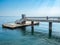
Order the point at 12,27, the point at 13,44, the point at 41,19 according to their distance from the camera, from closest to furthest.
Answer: the point at 13,44 → the point at 41,19 → the point at 12,27

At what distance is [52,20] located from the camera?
88.0ft

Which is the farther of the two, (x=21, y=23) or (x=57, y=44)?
(x=21, y=23)

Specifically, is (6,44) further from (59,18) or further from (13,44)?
(59,18)

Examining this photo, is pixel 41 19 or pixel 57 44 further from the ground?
pixel 41 19

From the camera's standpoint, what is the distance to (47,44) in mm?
16703

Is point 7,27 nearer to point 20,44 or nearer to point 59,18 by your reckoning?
point 59,18

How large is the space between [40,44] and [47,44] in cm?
104

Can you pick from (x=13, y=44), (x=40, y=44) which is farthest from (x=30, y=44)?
(x=13, y=44)

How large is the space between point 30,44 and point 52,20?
38.9 feet

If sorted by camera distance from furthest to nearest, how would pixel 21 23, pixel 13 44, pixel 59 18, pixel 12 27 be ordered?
pixel 21 23 → pixel 12 27 → pixel 59 18 → pixel 13 44

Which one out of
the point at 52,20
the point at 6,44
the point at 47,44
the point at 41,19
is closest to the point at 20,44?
the point at 6,44

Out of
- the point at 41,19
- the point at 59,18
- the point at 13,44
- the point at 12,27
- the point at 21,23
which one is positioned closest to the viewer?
the point at 13,44

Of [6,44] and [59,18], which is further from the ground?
[59,18]

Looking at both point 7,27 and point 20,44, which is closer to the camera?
point 20,44
